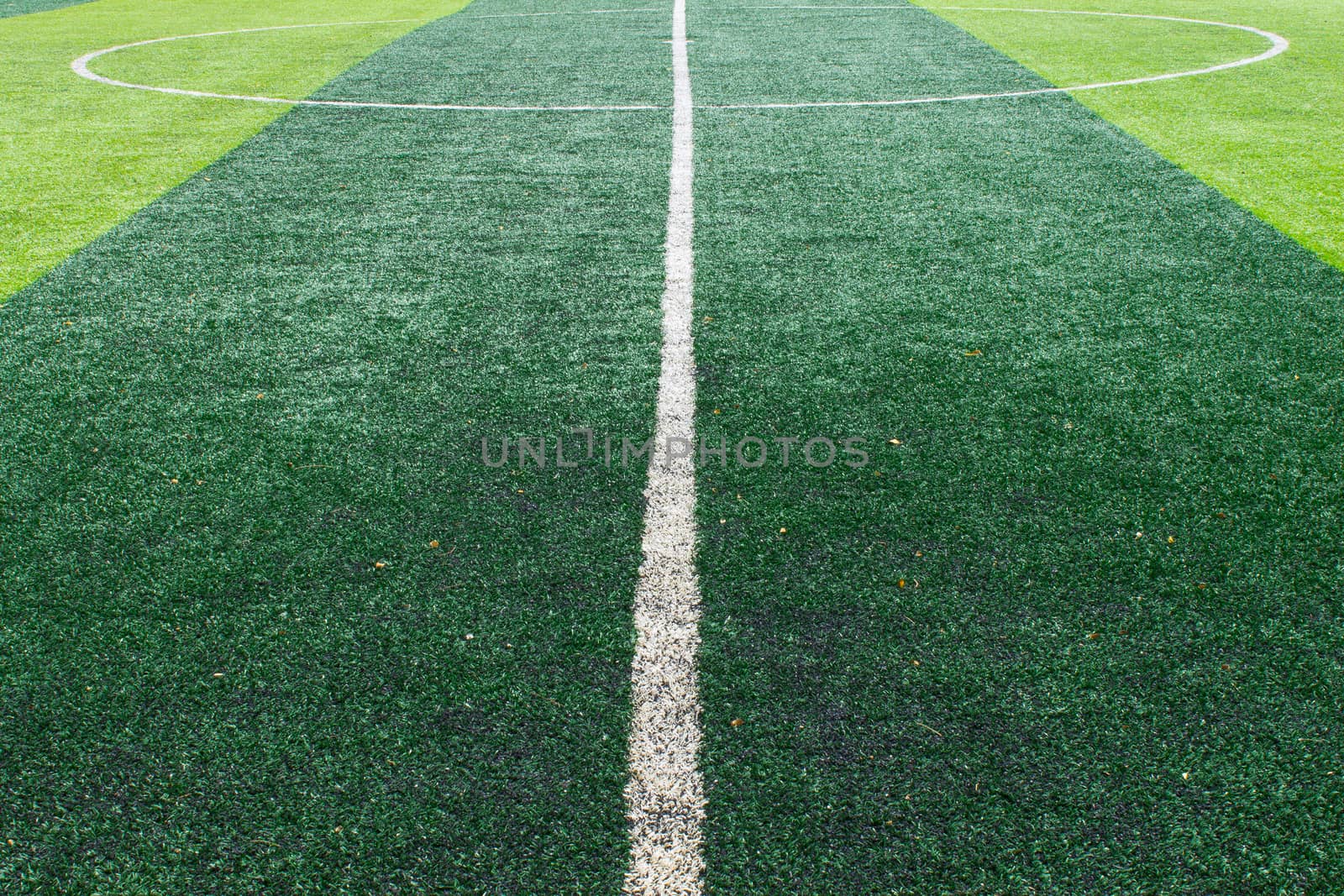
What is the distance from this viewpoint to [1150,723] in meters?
1.95

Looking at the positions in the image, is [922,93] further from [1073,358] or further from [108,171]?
[108,171]

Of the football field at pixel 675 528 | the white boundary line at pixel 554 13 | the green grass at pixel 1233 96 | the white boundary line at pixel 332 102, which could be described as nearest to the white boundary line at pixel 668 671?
the football field at pixel 675 528

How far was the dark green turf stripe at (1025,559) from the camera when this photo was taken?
5.79 feet

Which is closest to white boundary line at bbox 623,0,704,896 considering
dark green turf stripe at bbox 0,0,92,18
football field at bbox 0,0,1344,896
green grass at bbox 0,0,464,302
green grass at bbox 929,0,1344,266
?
football field at bbox 0,0,1344,896

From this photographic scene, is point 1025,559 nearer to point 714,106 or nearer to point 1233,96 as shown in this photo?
point 714,106

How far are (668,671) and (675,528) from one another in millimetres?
532

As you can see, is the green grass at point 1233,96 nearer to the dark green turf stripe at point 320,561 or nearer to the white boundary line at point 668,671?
the white boundary line at point 668,671

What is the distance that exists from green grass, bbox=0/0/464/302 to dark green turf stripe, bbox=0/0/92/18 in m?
0.81

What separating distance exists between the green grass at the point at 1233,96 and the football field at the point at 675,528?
10 cm

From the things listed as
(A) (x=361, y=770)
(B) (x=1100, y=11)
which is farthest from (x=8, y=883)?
(B) (x=1100, y=11)

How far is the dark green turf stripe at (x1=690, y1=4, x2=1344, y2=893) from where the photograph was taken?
177 cm

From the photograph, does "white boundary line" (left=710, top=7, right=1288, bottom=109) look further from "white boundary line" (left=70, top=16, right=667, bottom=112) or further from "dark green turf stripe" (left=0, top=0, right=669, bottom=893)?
"dark green turf stripe" (left=0, top=0, right=669, bottom=893)

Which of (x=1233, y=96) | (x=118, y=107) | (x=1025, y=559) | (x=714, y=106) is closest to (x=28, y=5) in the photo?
(x=118, y=107)

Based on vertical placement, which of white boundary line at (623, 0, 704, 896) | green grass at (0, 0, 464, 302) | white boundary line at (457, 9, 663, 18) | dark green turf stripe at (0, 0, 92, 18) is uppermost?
dark green turf stripe at (0, 0, 92, 18)
